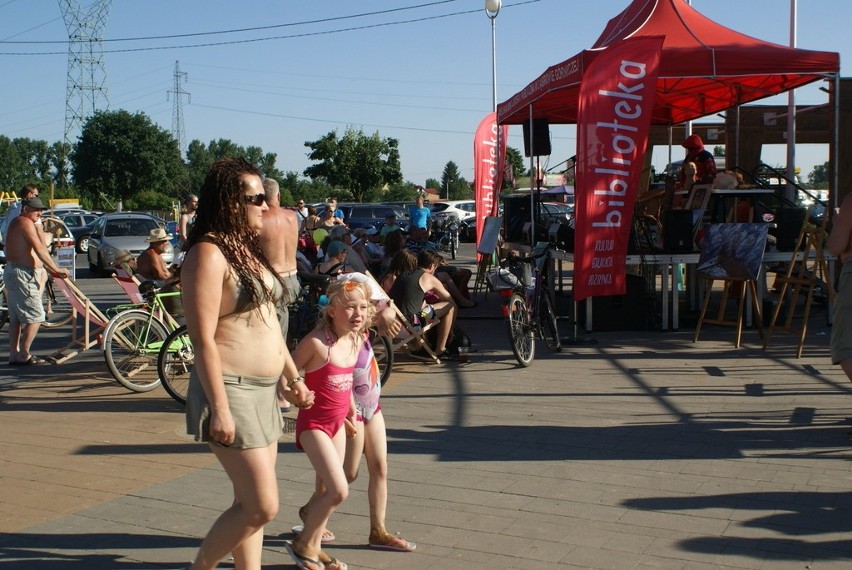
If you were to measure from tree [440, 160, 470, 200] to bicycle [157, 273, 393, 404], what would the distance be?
88167mm

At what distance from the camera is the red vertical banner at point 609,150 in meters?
10.6

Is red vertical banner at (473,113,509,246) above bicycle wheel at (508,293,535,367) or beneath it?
above

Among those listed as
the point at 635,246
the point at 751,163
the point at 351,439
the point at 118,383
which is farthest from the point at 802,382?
the point at 751,163

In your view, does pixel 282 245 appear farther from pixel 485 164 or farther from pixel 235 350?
pixel 485 164

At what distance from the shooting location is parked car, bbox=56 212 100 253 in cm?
3575

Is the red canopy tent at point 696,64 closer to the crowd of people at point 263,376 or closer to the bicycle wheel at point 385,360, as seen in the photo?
the bicycle wheel at point 385,360

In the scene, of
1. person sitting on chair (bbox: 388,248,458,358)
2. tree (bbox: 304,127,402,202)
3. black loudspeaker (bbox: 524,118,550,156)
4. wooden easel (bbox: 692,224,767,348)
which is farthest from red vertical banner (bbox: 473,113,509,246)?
tree (bbox: 304,127,402,202)

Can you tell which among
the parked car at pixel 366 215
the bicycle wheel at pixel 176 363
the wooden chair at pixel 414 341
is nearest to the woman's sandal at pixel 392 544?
the bicycle wheel at pixel 176 363

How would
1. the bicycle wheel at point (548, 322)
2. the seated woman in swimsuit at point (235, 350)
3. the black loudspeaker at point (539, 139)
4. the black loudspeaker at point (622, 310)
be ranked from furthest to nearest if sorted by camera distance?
the black loudspeaker at point (539, 139) → the black loudspeaker at point (622, 310) → the bicycle wheel at point (548, 322) → the seated woman in swimsuit at point (235, 350)

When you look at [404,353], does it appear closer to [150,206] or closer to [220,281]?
[220,281]

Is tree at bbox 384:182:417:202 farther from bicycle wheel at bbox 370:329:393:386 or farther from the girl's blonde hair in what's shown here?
the girl's blonde hair

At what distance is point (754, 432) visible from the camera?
6.98 meters

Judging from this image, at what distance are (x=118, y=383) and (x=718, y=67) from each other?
7.76m

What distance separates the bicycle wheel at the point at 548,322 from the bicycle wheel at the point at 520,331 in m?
0.41
